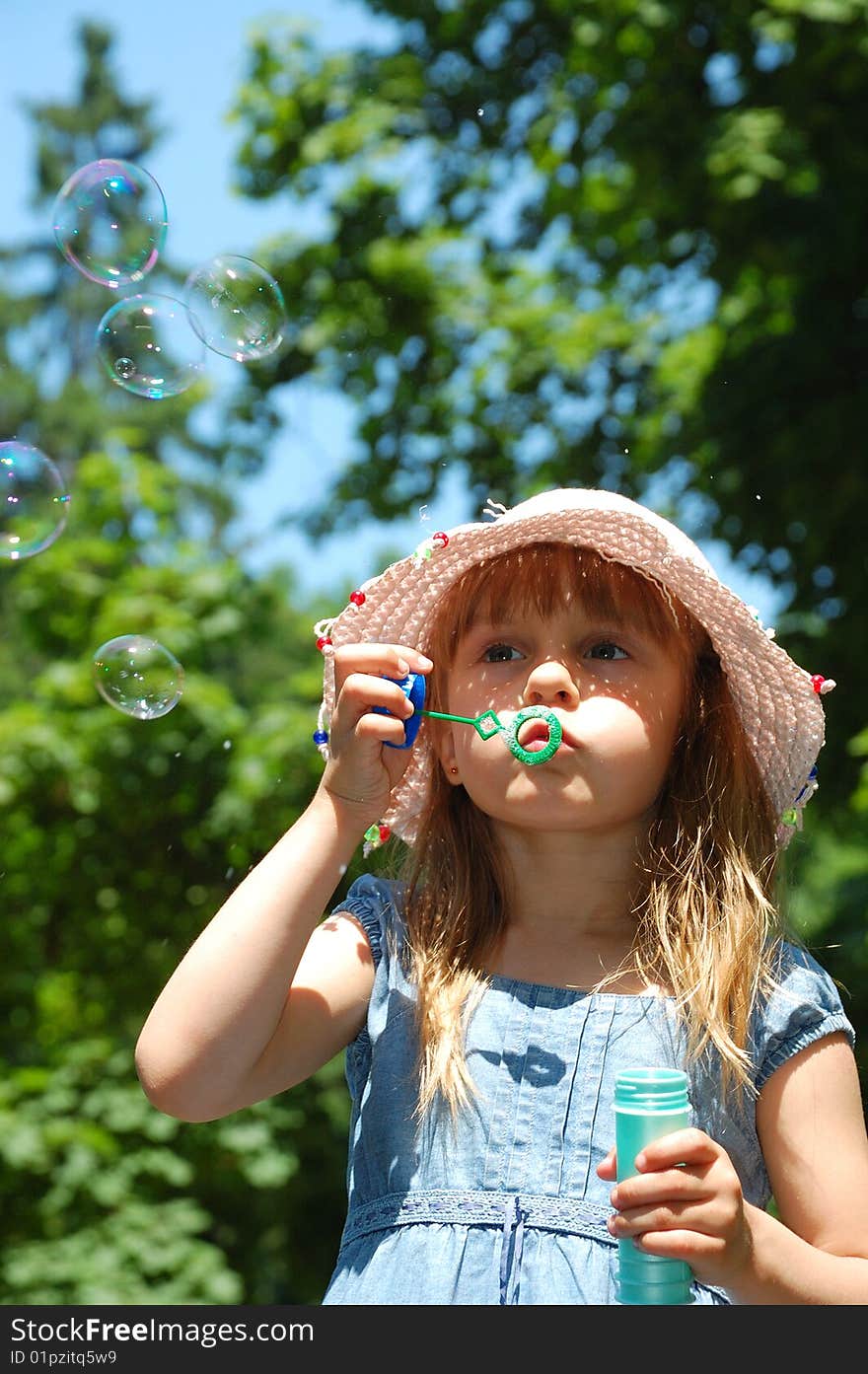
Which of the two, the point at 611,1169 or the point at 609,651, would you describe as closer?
the point at 611,1169

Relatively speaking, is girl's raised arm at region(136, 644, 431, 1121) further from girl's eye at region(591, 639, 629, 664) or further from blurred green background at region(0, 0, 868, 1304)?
blurred green background at region(0, 0, 868, 1304)

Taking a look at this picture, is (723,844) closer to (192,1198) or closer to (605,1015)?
(605,1015)

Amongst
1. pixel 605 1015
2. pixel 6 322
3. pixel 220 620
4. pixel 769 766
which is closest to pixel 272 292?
pixel 769 766

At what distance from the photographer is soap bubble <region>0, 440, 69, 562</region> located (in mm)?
2250

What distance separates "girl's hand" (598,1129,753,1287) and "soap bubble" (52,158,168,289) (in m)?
1.61

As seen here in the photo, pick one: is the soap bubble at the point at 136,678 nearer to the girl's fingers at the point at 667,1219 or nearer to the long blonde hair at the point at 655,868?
the long blonde hair at the point at 655,868

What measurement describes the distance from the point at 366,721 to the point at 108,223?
127 centimetres

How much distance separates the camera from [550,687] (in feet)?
4.47

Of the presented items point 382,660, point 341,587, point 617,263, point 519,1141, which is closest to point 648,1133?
point 519,1141

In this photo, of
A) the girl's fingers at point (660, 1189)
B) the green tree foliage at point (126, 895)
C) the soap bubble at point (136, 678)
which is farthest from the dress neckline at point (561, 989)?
→ the green tree foliage at point (126, 895)

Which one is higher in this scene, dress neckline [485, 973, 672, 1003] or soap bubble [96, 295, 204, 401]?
soap bubble [96, 295, 204, 401]

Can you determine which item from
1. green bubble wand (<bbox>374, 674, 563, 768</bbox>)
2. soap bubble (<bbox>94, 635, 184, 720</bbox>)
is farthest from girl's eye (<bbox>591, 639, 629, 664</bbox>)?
soap bubble (<bbox>94, 635, 184, 720</bbox>)

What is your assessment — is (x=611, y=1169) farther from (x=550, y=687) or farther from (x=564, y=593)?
(x=564, y=593)
